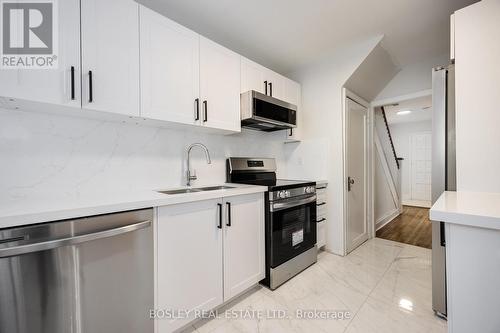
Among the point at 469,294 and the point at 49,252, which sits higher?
the point at 49,252

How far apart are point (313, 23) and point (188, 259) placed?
2322 mm

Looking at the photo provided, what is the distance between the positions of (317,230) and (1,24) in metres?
2.91

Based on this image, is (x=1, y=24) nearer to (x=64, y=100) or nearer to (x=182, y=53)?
(x=64, y=100)

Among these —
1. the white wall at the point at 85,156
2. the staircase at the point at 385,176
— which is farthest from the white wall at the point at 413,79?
the white wall at the point at 85,156

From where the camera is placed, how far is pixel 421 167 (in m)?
5.58

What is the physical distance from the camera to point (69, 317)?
904mm

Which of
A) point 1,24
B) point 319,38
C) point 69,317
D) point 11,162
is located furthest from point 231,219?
point 319,38

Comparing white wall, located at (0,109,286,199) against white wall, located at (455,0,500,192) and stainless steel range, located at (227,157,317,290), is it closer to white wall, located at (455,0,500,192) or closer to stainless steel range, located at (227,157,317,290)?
stainless steel range, located at (227,157,317,290)

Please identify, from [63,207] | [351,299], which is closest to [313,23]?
[63,207]

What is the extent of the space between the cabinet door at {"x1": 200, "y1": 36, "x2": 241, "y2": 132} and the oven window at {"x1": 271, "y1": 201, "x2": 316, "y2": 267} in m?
0.99

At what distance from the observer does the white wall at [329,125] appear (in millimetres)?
2465

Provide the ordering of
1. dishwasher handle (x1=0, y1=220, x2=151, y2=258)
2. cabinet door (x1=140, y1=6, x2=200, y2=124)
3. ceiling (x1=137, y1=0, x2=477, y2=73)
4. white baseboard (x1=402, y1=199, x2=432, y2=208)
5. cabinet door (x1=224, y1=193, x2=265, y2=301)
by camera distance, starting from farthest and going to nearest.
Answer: white baseboard (x1=402, y1=199, x2=432, y2=208) < ceiling (x1=137, y1=0, x2=477, y2=73) < cabinet door (x1=224, y1=193, x2=265, y2=301) < cabinet door (x1=140, y1=6, x2=200, y2=124) < dishwasher handle (x1=0, y1=220, x2=151, y2=258)

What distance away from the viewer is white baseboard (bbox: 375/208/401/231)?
353 cm

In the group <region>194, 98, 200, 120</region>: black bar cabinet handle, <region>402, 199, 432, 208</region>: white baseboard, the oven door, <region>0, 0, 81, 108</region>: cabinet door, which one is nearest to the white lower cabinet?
the oven door
